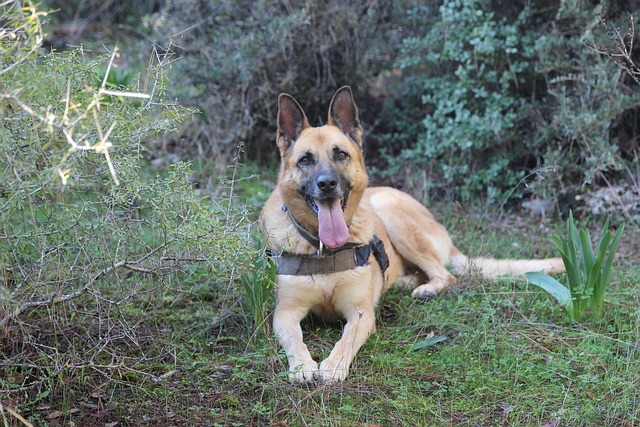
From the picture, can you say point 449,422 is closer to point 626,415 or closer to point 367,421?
point 367,421

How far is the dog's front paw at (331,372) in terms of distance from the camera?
3504mm

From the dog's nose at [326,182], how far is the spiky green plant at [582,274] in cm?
128

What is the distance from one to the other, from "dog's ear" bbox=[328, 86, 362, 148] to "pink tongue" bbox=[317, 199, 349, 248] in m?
0.63

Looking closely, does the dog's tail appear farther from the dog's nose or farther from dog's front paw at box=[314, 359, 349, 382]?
dog's front paw at box=[314, 359, 349, 382]

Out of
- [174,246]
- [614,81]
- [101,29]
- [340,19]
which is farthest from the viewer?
[101,29]

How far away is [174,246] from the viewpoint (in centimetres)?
334

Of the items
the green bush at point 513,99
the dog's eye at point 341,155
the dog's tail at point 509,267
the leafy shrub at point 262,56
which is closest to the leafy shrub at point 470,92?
the green bush at point 513,99

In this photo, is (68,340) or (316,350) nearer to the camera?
(68,340)

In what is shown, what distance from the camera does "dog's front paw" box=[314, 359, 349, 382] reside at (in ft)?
11.5

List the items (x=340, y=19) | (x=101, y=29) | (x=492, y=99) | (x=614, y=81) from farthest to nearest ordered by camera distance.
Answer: (x=101, y=29)
(x=340, y=19)
(x=492, y=99)
(x=614, y=81)

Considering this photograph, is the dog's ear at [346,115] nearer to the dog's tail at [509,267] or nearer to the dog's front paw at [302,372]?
the dog's tail at [509,267]

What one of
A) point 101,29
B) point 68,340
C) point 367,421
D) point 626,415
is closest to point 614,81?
point 626,415

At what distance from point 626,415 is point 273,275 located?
1.92m

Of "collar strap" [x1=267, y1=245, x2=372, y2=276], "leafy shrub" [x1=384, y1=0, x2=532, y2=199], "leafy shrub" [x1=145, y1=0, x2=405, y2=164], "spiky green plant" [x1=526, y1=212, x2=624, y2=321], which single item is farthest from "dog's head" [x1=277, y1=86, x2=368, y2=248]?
"leafy shrub" [x1=145, y1=0, x2=405, y2=164]
